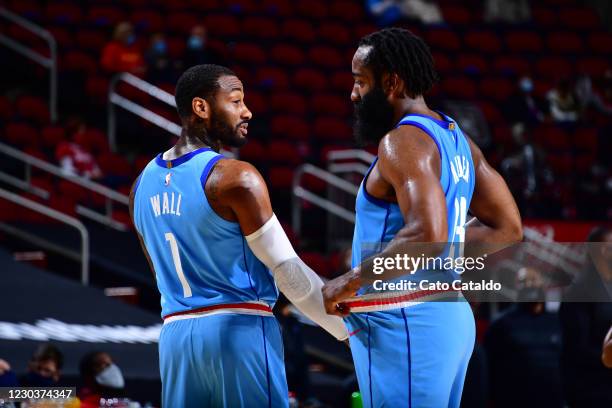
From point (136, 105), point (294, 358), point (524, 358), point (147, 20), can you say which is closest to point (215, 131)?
point (294, 358)

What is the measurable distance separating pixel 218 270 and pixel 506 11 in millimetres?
14830

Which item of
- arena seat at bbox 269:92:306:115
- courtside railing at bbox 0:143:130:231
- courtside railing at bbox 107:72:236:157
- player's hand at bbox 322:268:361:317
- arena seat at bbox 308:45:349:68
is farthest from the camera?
arena seat at bbox 308:45:349:68

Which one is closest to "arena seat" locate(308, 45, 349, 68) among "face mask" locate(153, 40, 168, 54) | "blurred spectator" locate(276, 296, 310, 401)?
"face mask" locate(153, 40, 168, 54)

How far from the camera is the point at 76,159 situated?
11.6m

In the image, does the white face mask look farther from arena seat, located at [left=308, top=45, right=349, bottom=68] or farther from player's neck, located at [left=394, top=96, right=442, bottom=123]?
arena seat, located at [left=308, top=45, right=349, bottom=68]

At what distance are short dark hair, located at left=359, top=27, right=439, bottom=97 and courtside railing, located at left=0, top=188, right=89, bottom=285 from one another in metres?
6.61

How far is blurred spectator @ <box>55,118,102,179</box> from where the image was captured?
38.0ft

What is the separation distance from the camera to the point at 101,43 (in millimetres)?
14125

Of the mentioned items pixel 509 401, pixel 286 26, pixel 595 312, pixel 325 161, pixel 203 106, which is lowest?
pixel 509 401

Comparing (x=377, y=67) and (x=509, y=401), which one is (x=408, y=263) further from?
(x=509, y=401)

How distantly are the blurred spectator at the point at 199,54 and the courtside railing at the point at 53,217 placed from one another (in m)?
3.08

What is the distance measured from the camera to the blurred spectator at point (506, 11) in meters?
18.2

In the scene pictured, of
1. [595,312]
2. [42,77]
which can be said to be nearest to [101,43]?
[42,77]

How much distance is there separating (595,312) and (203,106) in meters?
3.06
